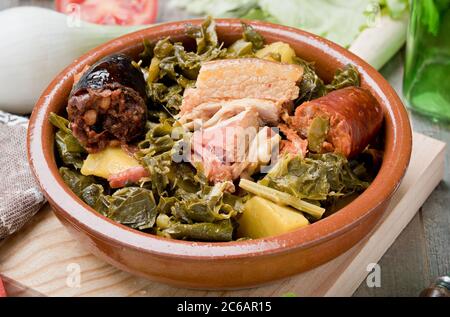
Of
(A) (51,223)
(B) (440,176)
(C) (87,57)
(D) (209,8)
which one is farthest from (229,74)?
(D) (209,8)

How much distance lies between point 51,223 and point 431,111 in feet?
8.19

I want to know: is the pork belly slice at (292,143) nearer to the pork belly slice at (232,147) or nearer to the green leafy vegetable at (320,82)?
the pork belly slice at (232,147)

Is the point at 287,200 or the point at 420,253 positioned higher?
the point at 287,200

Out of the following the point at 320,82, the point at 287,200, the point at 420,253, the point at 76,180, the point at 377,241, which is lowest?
the point at 420,253

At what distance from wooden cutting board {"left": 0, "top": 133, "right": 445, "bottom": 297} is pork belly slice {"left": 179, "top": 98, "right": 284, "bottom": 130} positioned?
72cm

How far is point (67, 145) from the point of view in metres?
3.27

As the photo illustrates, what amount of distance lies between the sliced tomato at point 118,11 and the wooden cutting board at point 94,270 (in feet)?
6.88

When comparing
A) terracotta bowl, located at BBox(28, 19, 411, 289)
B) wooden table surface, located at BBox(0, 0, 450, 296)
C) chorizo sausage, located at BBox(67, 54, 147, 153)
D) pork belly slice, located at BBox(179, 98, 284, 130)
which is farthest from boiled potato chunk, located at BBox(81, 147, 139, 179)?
wooden table surface, located at BBox(0, 0, 450, 296)

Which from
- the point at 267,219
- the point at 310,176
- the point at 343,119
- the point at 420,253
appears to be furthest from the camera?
the point at 420,253

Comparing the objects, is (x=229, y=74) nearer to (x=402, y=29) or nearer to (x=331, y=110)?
(x=331, y=110)

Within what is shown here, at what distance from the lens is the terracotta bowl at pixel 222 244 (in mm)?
2732

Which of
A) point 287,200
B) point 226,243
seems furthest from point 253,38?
point 226,243

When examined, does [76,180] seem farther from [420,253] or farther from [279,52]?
[420,253]

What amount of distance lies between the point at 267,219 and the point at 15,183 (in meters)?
1.38
